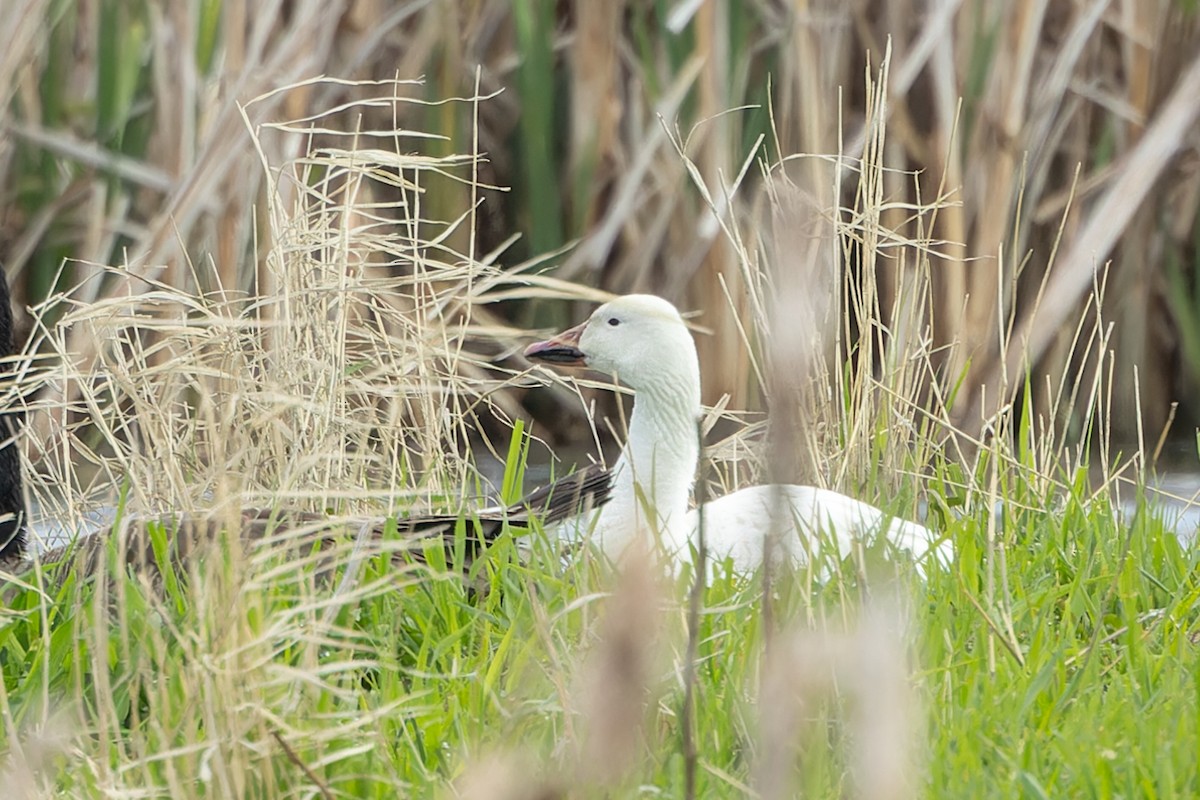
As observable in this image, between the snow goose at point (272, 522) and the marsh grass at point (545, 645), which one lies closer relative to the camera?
the marsh grass at point (545, 645)

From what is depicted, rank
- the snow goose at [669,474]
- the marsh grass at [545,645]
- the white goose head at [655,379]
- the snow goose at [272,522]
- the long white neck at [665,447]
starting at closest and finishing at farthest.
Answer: the marsh grass at [545,645]
the snow goose at [272,522]
the snow goose at [669,474]
the long white neck at [665,447]
the white goose head at [655,379]

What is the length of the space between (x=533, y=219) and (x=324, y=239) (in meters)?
1.60

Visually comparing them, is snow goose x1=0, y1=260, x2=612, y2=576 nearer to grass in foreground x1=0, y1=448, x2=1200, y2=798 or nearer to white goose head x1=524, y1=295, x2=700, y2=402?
grass in foreground x1=0, y1=448, x2=1200, y2=798

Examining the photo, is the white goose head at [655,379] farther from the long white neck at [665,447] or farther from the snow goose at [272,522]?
the snow goose at [272,522]

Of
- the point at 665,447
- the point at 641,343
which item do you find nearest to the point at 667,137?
the point at 641,343

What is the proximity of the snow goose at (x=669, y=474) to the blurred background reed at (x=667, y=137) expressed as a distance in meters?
0.83

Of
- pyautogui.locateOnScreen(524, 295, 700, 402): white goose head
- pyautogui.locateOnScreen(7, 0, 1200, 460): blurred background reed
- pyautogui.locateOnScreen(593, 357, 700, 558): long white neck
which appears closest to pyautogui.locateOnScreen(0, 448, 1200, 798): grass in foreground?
pyautogui.locateOnScreen(593, 357, 700, 558): long white neck

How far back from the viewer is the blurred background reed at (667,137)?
404cm

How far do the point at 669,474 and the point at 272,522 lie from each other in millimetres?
1082

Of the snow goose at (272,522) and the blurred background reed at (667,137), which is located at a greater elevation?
the blurred background reed at (667,137)

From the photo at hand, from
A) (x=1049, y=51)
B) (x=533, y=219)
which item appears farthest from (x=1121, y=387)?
(x=533, y=219)

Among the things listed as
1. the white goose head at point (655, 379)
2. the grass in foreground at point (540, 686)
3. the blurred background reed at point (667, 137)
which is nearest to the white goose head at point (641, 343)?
the white goose head at point (655, 379)

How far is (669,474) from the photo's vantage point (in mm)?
2971

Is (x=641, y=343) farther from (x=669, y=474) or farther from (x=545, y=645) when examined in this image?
(x=545, y=645)
